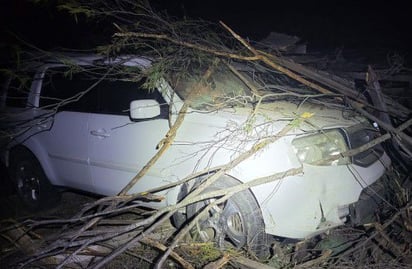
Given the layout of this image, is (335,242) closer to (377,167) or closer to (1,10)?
(377,167)

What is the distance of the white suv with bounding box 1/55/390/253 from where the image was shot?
267 centimetres

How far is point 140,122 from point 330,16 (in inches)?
480

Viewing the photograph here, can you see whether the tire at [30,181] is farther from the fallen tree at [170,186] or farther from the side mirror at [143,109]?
the side mirror at [143,109]

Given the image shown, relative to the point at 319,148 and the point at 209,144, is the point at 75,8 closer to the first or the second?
the point at 209,144

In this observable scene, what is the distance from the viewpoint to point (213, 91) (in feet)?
10.9

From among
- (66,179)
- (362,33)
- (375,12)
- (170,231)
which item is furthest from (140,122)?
(375,12)

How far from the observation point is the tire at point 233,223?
2752 mm

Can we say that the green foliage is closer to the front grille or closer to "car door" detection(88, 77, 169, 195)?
"car door" detection(88, 77, 169, 195)

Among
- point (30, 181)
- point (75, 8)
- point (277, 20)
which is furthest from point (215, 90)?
point (277, 20)

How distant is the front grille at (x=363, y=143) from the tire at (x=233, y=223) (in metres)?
0.96

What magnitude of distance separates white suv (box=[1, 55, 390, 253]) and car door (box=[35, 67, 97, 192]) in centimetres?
1

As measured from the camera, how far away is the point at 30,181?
14.9ft

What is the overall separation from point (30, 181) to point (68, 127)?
4.00 ft

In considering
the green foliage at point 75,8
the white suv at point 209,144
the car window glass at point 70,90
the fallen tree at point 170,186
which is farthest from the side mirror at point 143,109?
the green foliage at point 75,8
